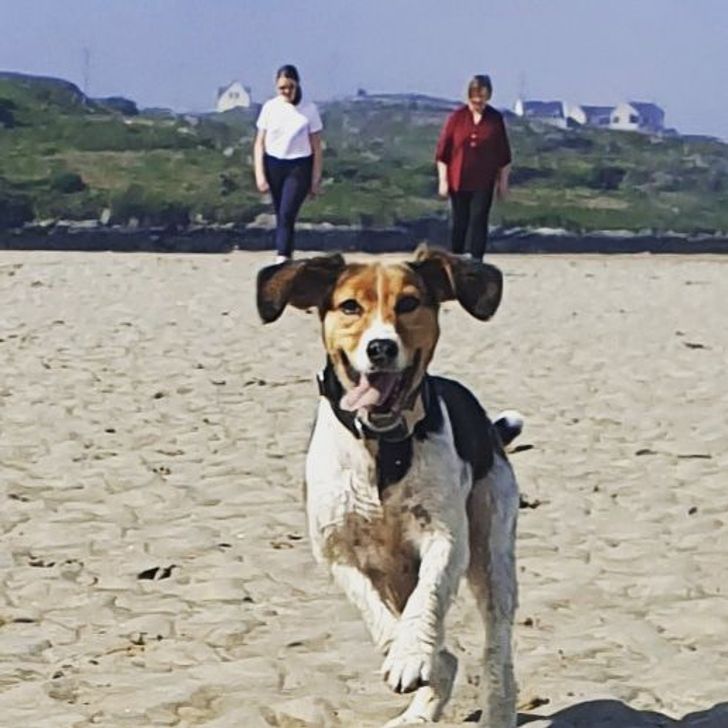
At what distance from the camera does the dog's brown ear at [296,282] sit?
501 centimetres

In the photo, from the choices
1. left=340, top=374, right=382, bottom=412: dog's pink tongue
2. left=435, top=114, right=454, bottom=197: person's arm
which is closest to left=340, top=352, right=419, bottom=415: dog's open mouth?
left=340, top=374, right=382, bottom=412: dog's pink tongue

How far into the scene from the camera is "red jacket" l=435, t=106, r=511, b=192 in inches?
631

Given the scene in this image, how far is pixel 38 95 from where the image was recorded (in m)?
44.5

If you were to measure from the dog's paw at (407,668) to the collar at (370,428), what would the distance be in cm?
55

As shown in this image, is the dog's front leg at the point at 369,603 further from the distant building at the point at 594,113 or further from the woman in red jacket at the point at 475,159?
the distant building at the point at 594,113

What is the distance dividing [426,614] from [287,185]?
467 inches

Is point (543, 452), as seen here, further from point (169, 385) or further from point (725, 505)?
point (169, 385)

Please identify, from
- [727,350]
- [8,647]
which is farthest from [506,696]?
[727,350]

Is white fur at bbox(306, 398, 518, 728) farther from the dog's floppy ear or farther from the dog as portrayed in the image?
the dog's floppy ear

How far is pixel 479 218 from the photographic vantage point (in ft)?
53.1

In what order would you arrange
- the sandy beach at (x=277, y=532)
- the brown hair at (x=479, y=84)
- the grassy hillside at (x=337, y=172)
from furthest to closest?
the grassy hillside at (x=337, y=172) < the brown hair at (x=479, y=84) < the sandy beach at (x=277, y=532)

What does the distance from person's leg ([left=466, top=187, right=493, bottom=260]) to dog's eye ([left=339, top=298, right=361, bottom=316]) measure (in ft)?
37.2

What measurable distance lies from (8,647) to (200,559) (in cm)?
134

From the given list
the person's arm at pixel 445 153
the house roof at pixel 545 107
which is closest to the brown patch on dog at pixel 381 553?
the person's arm at pixel 445 153
